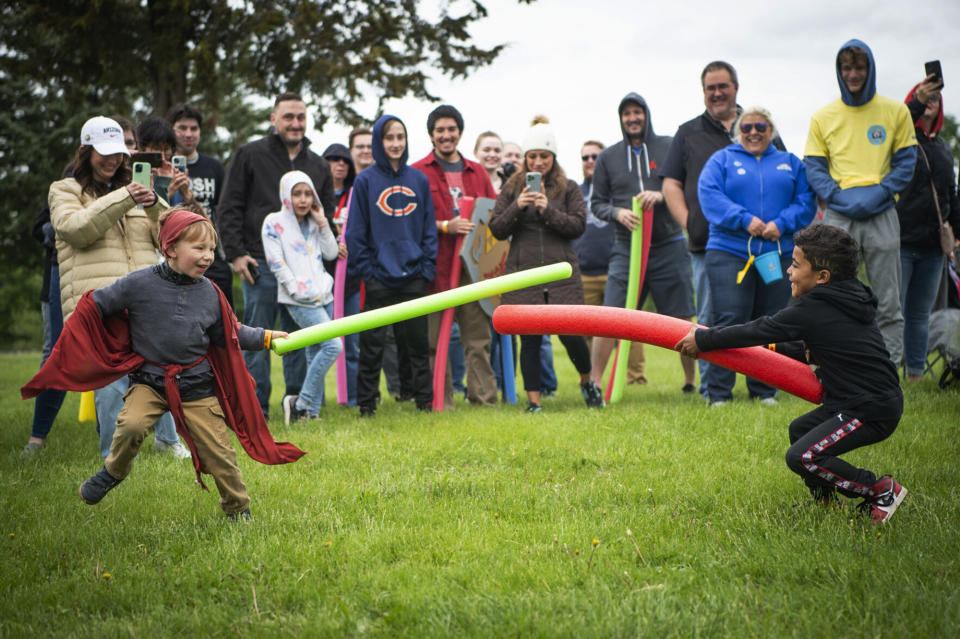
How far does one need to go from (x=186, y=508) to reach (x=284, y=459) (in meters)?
0.61

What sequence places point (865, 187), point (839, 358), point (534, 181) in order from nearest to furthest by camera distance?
1. point (839, 358)
2. point (865, 187)
3. point (534, 181)

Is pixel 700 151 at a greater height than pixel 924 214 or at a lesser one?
greater

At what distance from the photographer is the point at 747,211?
7.25m

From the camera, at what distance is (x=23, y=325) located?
27281 millimetres

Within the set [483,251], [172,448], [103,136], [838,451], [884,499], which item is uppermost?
[103,136]

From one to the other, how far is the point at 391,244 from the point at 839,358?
4485mm

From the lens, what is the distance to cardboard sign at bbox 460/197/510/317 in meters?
8.27

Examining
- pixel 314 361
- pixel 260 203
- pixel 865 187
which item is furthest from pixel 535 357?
pixel 865 187

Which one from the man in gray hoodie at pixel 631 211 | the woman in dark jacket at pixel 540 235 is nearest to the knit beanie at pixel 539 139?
the woman in dark jacket at pixel 540 235

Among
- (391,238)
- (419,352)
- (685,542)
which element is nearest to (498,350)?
(419,352)

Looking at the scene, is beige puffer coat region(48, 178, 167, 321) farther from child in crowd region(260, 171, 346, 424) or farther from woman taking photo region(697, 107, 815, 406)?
woman taking photo region(697, 107, 815, 406)

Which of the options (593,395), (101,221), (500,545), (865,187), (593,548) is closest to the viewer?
(593,548)

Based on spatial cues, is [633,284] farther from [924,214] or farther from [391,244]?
[924,214]

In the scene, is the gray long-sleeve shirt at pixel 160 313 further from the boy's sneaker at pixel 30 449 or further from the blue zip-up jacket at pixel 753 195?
the blue zip-up jacket at pixel 753 195
